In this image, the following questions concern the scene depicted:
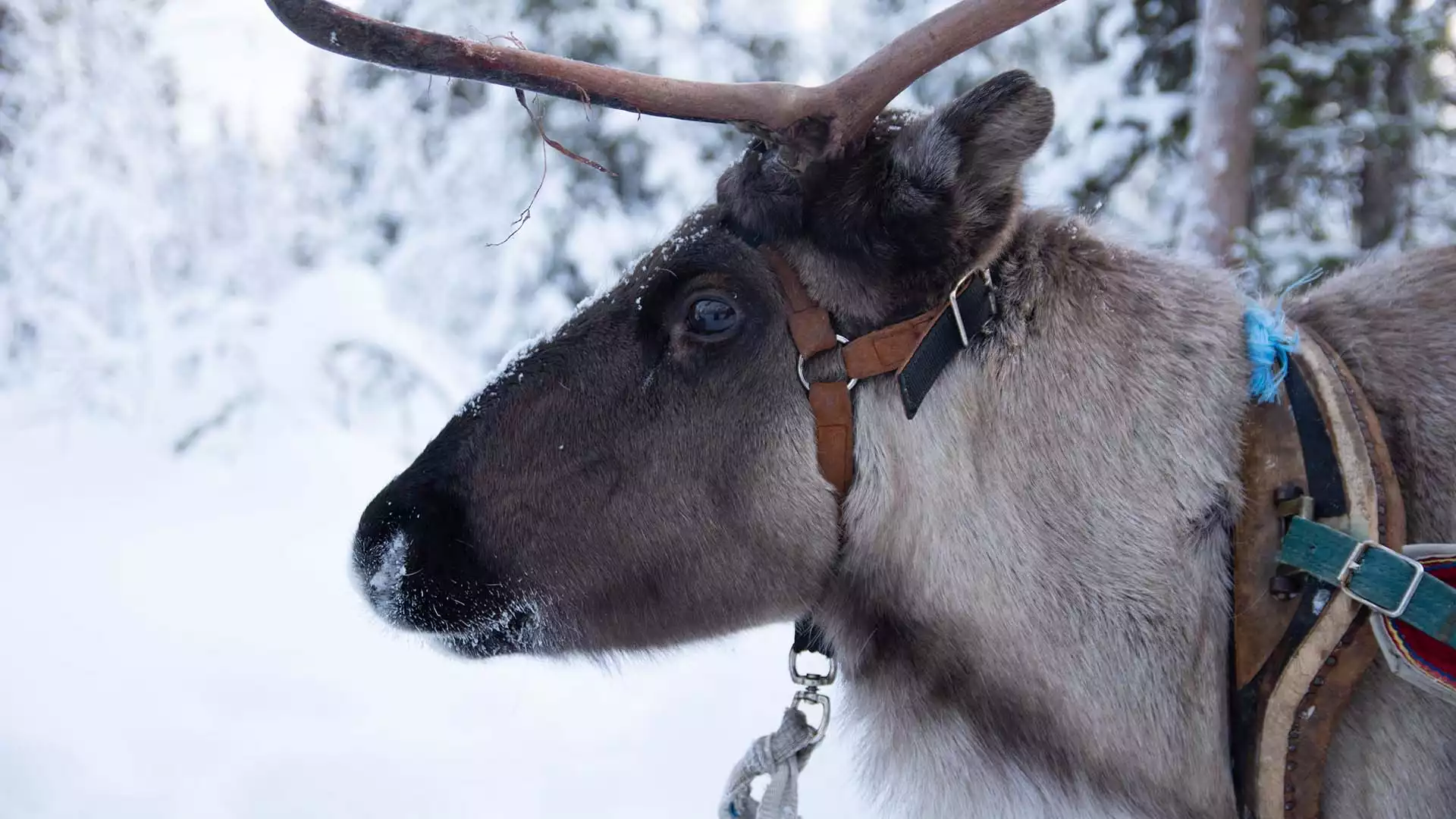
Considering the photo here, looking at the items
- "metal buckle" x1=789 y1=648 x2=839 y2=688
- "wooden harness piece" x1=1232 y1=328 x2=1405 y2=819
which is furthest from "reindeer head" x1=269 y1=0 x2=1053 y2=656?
"wooden harness piece" x1=1232 y1=328 x2=1405 y2=819

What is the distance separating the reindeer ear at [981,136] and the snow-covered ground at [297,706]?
112cm

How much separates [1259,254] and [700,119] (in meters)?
6.14

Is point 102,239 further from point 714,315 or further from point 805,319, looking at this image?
point 805,319

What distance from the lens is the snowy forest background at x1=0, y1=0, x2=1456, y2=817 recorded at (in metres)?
4.14

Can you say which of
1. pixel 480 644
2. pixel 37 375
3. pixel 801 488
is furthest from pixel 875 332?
pixel 37 375

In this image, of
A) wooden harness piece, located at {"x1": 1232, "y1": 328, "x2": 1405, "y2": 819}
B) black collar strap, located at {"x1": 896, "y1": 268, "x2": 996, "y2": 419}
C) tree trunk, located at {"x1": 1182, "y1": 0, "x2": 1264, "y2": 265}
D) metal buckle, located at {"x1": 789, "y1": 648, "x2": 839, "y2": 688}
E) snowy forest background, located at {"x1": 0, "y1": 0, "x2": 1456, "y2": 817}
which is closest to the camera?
wooden harness piece, located at {"x1": 1232, "y1": 328, "x2": 1405, "y2": 819}

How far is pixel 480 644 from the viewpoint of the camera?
218cm

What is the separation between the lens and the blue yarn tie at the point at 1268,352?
188cm

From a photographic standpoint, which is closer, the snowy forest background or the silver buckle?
the silver buckle

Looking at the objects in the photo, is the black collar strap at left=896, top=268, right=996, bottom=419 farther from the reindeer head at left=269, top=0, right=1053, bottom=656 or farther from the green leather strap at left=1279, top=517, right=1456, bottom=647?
the green leather strap at left=1279, top=517, right=1456, bottom=647

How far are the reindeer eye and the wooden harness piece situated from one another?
3.23 feet

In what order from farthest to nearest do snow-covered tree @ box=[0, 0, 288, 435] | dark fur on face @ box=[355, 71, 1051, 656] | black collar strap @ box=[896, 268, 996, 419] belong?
snow-covered tree @ box=[0, 0, 288, 435], dark fur on face @ box=[355, 71, 1051, 656], black collar strap @ box=[896, 268, 996, 419]

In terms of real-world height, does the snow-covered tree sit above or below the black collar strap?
above

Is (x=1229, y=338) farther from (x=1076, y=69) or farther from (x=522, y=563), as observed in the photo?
(x=1076, y=69)
